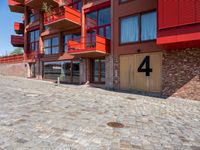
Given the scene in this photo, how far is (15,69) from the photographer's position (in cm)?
2642

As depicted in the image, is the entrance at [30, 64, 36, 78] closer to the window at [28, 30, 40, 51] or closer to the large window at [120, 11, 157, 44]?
the window at [28, 30, 40, 51]

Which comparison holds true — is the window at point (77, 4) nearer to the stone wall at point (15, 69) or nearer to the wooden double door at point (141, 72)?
the wooden double door at point (141, 72)

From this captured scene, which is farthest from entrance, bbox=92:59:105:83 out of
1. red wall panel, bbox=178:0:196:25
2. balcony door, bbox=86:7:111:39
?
red wall panel, bbox=178:0:196:25

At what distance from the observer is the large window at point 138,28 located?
1239 cm

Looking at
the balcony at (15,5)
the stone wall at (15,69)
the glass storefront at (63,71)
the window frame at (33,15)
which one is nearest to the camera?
the glass storefront at (63,71)

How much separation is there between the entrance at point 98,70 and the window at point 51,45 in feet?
19.9

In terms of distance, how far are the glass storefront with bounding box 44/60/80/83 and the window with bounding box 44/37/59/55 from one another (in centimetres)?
149

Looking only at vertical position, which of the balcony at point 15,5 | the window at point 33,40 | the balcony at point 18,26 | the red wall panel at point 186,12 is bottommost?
the red wall panel at point 186,12

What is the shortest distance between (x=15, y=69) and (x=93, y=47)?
59.7ft

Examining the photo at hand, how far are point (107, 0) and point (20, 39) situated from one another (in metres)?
18.0

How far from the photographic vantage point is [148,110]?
7676 millimetres

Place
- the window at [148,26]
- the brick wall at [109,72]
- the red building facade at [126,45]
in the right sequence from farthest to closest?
the brick wall at [109,72], the window at [148,26], the red building facade at [126,45]

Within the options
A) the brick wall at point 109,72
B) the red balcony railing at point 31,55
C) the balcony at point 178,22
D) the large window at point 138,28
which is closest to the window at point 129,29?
the large window at point 138,28

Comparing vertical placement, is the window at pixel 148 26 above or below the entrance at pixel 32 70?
above
